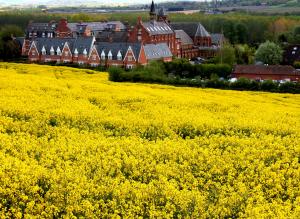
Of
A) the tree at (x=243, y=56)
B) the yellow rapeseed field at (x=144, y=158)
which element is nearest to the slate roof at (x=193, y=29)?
the tree at (x=243, y=56)

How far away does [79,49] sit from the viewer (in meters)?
86.4

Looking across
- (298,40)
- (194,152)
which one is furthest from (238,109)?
(298,40)

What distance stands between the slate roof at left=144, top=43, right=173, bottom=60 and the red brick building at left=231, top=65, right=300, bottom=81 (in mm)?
15407

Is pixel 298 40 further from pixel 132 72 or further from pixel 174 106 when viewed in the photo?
pixel 174 106

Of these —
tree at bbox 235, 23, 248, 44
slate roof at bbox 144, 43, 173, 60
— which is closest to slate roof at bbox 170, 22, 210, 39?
tree at bbox 235, 23, 248, 44

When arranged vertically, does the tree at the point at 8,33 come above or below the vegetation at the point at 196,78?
above

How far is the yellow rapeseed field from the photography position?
65.1 ft

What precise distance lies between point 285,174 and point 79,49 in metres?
65.8

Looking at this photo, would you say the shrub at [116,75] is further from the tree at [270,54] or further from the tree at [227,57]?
the tree at [270,54]

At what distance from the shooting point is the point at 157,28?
10594 centimetres

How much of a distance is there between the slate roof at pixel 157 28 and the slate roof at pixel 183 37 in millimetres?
4051

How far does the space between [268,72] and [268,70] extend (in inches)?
15.3

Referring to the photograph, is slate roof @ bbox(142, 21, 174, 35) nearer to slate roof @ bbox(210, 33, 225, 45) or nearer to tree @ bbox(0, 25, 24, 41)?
slate roof @ bbox(210, 33, 225, 45)

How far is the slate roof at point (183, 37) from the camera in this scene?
11312cm
